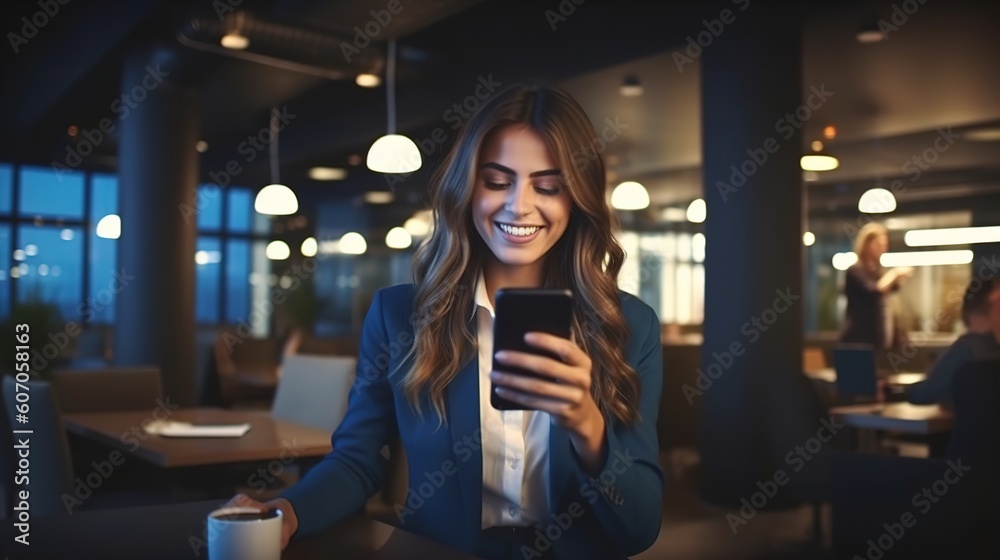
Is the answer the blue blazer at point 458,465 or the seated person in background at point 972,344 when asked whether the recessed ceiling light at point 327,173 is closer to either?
the seated person in background at point 972,344

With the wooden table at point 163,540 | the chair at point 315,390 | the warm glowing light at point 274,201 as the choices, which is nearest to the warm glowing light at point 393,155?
the chair at point 315,390

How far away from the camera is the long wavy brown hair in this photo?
5.18ft

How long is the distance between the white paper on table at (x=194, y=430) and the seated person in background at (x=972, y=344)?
338cm

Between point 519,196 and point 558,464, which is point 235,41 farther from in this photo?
point 558,464

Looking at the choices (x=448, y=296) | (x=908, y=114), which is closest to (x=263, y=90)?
(x=908, y=114)

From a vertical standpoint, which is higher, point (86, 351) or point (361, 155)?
point (361, 155)

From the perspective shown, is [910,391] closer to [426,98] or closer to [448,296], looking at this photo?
[448,296]

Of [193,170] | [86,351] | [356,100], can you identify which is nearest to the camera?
[193,170]

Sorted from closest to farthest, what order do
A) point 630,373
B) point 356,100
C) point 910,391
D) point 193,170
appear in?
point 630,373 < point 910,391 < point 193,170 < point 356,100

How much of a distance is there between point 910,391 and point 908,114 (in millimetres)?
5233

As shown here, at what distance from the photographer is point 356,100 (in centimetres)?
965

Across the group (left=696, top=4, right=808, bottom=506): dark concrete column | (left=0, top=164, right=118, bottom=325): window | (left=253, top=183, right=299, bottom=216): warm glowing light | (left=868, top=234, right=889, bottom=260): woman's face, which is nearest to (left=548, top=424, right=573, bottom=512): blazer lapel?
(left=696, top=4, right=808, bottom=506): dark concrete column

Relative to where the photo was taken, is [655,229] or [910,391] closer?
[910,391]

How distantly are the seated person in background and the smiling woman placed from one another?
3.49 m
